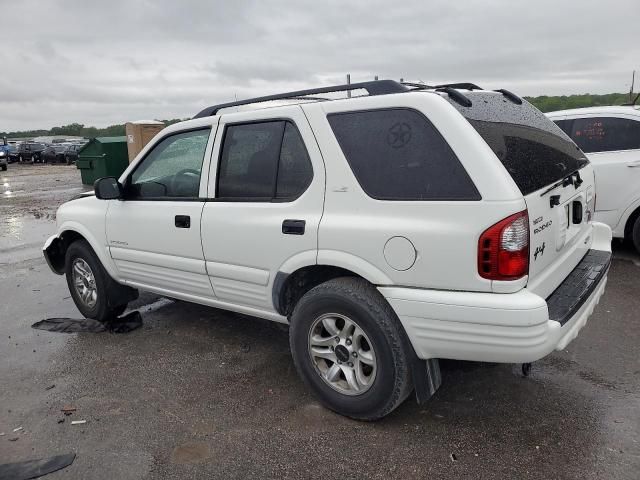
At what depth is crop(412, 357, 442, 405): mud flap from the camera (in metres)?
2.84

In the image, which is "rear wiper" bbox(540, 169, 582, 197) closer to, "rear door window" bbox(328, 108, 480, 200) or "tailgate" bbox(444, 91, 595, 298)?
"tailgate" bbox(444, 91, 595, 298)

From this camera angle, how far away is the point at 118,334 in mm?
4703

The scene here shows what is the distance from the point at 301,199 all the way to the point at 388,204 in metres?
0.59

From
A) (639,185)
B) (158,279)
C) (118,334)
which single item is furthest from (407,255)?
(639,185)

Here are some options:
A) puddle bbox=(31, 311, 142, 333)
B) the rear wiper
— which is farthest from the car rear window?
puddle bbox=(31, 311, 142, 333)

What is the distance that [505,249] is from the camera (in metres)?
2.50

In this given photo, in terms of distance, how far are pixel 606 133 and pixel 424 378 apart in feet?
16.0

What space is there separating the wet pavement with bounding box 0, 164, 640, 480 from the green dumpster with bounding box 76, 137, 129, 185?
1211 cm

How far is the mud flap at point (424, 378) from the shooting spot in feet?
9.30

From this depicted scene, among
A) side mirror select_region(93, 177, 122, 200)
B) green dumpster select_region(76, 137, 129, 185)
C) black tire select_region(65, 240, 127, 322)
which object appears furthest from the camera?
green dumpster select_region(76, 137, 129, 185)

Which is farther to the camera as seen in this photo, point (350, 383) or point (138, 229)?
point (138, 229)

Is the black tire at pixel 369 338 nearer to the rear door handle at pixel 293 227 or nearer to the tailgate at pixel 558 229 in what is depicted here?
the rear door handle at pixel 293 227

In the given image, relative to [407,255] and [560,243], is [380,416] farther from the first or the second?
[560,243]

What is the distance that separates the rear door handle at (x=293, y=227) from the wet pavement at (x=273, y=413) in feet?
3.54
